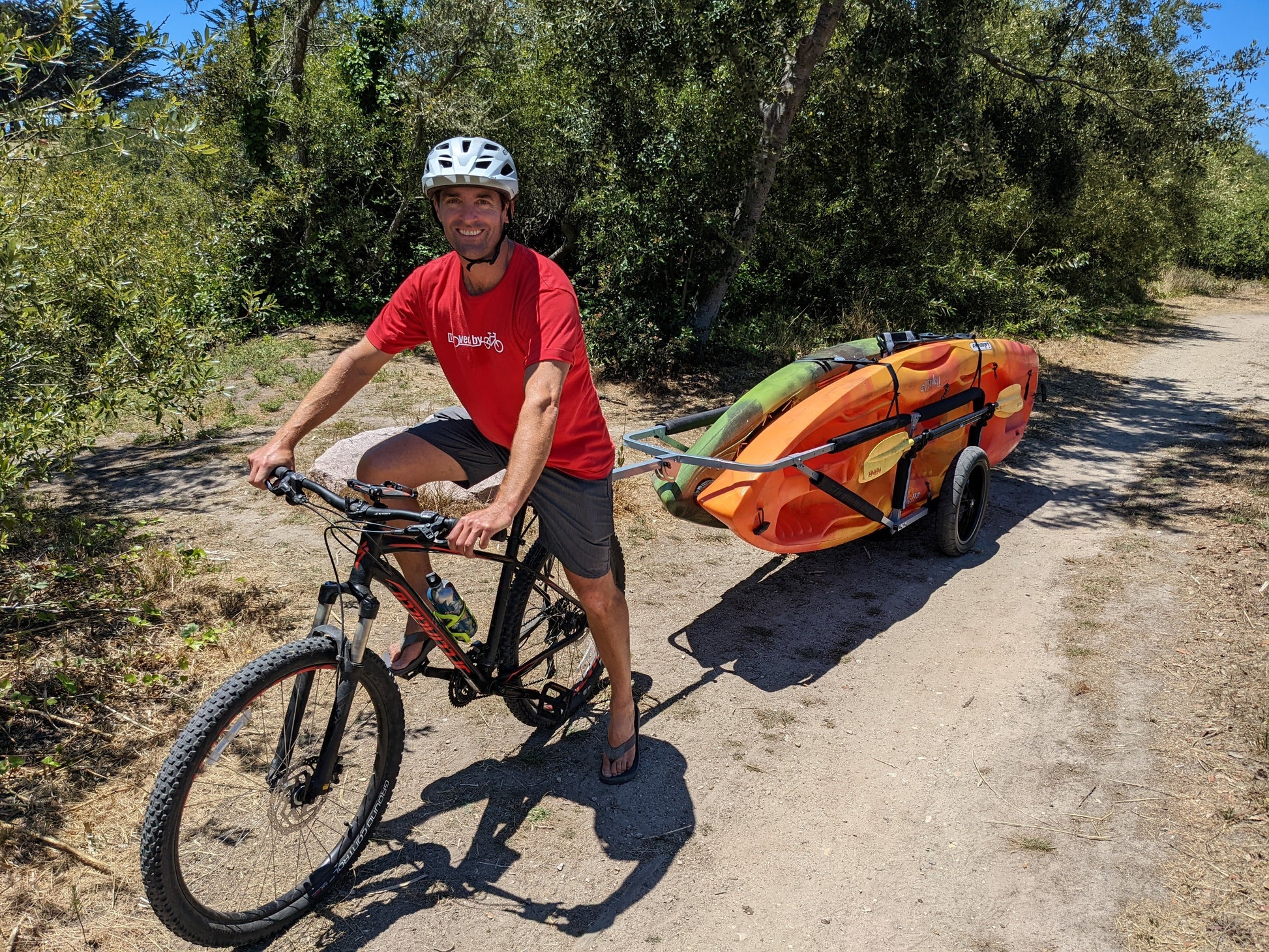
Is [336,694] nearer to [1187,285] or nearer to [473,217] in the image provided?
[473,217]

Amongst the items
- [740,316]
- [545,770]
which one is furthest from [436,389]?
[545,770]

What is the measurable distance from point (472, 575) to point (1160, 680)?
377 cm

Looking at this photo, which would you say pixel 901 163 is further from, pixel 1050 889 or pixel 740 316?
pixel 1050 889

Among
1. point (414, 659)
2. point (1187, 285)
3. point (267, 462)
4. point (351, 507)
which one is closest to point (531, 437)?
point (351, 507)

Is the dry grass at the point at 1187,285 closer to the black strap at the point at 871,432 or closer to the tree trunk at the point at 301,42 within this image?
the tree trunk at the point at 301,42

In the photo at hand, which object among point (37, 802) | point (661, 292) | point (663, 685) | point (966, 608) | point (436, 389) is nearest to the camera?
point (37, 802)

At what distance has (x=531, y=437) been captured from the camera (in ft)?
9.20

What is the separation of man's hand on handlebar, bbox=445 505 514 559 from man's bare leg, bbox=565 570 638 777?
69 cm

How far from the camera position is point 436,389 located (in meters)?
10.3

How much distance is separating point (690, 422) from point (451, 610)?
102 inches

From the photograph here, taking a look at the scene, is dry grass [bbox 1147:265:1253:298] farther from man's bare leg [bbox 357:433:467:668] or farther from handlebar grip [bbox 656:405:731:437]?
man's bare leg [bbox 357:433:467:668]

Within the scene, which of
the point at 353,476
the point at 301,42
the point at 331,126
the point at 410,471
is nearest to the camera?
the point at 410,471

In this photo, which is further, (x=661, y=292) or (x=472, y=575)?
(x=661, y=292)

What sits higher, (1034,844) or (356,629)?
(356,629)
